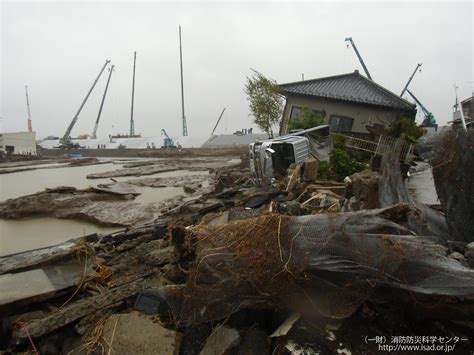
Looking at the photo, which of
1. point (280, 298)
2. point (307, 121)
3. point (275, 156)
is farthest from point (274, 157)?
point (280, 298)

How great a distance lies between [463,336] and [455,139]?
262 centimetres

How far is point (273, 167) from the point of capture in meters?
10.0

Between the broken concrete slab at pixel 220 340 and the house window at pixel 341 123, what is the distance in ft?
48.8

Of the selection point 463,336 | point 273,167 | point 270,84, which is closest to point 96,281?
point 463,336

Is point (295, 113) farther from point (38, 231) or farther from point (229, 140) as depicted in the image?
point (229, 140)

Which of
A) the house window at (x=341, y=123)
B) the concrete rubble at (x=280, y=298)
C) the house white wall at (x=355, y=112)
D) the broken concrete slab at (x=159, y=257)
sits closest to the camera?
the concrete rubble at (x=280, y=298)

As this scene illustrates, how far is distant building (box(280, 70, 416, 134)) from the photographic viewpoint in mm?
15023

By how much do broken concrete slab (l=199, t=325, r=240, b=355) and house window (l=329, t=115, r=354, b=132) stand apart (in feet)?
48.8

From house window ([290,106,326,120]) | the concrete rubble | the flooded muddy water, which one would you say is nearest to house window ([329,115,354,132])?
house window ([290,106,326,120])

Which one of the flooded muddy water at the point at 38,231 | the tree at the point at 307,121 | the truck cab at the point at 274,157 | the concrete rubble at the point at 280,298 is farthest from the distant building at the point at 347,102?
the concrete rubble at the point at 280,298

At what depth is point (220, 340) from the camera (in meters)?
2.39

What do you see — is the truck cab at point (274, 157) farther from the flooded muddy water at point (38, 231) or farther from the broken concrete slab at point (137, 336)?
the broken concrete slab at point (137, 336)

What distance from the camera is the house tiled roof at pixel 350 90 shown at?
49.5 ft

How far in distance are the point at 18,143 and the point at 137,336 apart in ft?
157
